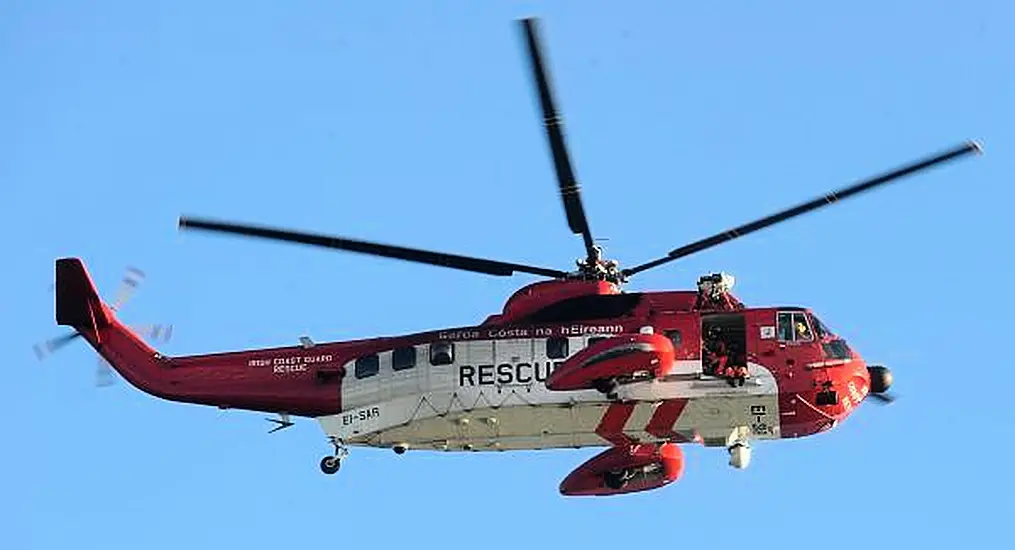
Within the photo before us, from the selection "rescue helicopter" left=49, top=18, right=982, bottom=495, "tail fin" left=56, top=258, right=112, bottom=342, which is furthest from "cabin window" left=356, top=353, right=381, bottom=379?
"tail fin" left=56, top=258, right=112, bottom=342

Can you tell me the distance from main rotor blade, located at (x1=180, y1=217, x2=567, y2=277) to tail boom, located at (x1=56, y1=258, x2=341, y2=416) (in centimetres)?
300

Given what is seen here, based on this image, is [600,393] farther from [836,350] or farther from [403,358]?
[836,350]

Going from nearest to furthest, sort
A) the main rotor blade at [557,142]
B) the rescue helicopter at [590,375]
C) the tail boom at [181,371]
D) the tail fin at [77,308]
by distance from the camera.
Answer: the main rotor blade at [557,142]
the rescue helicopter at [590,375]
the tail boom at [181,371]
the tail fin at [77,308]

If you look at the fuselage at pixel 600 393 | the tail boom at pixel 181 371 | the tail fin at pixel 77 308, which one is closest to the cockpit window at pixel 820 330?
the fuselage at pixel 600 393

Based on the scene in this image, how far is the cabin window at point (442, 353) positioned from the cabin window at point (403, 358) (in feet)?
1.28

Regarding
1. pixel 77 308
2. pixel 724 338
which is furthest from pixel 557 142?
pixel 77 308

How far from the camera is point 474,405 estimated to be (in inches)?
1252

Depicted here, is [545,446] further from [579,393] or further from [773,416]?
[773,416]

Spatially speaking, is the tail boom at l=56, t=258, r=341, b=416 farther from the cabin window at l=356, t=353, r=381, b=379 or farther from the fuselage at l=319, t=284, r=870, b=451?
the fuselage at l=319, t=284, r=870, b=451

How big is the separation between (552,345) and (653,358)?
2.19 m

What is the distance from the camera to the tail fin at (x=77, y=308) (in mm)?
35719

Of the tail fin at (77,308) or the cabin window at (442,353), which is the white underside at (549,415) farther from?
the tail fin at (77,308)

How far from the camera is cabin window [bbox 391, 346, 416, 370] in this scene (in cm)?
3256

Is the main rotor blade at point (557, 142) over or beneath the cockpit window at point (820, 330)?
over
